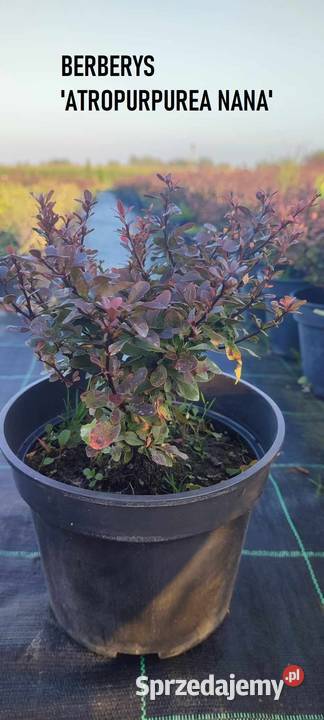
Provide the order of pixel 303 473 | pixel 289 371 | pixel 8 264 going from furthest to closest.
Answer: pixel 289 371, pixel 303 473, pixel 8 264

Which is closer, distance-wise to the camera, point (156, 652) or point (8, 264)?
point (8, 264)

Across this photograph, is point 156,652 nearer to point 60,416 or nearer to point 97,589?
point 97,589

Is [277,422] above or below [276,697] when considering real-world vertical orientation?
above

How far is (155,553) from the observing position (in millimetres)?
1207

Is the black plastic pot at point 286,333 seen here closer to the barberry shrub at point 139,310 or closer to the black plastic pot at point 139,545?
the black plastic pot at point 139,545

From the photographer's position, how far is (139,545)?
1188 mm

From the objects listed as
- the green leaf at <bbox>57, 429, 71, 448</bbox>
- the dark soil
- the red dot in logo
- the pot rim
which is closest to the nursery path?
the red dot in logo

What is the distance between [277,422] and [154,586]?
558 mm

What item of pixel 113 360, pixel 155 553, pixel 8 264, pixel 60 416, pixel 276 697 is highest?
pixel 8 264

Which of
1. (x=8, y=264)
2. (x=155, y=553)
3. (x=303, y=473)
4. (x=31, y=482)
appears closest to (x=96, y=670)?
(x=155, y=553)

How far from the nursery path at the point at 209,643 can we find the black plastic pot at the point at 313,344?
3.48ft

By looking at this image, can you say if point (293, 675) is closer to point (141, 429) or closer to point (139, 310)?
point (141, 429)

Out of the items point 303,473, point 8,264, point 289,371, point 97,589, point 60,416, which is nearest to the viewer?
point 8,264

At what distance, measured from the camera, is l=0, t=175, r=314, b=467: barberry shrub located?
3.22 ft
